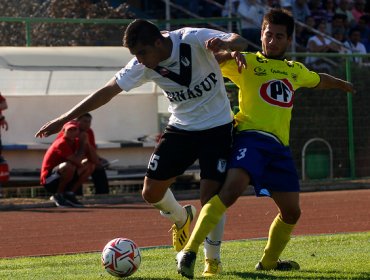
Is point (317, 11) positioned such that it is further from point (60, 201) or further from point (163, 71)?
point (163, 71)

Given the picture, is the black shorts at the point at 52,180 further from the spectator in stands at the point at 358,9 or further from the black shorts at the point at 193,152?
the spectator in stands at the point at 358,9

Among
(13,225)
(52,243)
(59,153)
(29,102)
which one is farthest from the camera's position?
(29,102)

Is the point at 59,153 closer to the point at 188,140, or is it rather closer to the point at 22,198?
the point at 22,198

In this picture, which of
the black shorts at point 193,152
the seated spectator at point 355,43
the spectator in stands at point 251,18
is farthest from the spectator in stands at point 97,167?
the black shorts at point 193,152

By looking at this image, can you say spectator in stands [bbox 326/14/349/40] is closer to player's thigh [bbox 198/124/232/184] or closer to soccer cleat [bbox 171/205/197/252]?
soccer cleat [bbox 171/205/197/252]

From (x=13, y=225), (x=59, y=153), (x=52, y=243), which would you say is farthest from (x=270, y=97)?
(x=59, y=153)

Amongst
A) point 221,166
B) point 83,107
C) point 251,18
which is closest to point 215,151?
point 221,166

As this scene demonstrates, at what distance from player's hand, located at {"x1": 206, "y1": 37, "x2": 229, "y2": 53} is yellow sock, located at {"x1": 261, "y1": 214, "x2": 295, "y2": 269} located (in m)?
1.46

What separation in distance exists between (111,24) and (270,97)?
12085mm

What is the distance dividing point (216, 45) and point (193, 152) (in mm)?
906

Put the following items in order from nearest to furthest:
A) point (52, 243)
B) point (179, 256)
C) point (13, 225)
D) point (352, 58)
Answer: point (179, 256)
point (52, 243)
point (13, 225)
point (352, 58)

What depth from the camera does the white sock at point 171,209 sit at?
8.87m

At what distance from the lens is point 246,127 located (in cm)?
815

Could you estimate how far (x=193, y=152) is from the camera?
8250 millimetres
